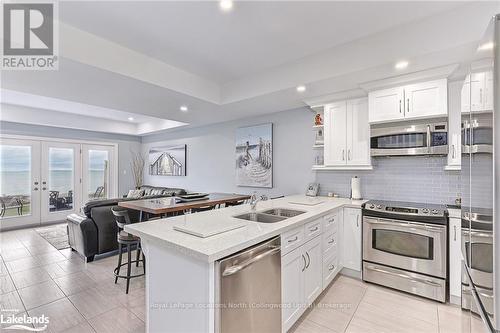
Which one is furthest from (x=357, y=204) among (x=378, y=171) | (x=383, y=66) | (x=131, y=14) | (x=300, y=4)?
(x=131, y=14)

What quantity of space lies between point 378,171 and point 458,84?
137cm

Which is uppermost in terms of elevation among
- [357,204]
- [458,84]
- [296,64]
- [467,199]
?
[296,64]

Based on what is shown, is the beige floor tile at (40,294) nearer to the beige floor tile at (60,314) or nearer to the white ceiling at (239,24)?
the beige floor tile at (60,314)

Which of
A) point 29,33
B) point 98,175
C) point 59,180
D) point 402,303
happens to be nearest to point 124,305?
point 29,33

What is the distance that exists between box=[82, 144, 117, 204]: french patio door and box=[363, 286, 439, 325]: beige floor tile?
7635mm

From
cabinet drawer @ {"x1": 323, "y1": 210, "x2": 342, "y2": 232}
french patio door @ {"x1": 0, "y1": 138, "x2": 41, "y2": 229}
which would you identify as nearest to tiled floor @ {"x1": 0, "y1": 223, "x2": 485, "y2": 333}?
cabinet drawer @ {"x1": 323, "y1": 210, "x2": 342, "y2": 232}

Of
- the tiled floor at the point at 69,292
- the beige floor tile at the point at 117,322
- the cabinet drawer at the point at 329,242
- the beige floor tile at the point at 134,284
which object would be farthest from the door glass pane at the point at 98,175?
the cabinet drawer at the point at 329,242

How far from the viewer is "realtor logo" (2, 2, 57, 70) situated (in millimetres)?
2068

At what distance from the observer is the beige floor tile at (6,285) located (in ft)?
9.14

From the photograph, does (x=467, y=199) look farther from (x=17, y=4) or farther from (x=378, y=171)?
(x=17, y=4)

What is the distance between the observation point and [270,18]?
7.52 feet

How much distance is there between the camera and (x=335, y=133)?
11.7 ft

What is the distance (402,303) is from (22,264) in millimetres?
5215

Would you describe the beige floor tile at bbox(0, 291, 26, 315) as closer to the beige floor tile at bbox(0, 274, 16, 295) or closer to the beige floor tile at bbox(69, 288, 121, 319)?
the beige floor tile at bbox(0, 274, 16, 295)
